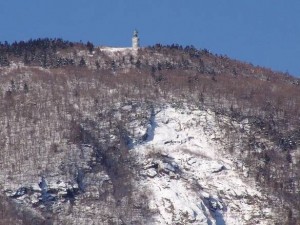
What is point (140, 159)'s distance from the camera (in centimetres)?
18550

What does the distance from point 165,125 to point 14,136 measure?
61.5ft

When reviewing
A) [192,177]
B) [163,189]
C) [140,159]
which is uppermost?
[140,159]

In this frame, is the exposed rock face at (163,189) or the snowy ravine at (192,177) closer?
the exposed rock face at (163,189)

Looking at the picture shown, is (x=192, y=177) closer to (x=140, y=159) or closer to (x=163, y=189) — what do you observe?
(x=163, y=189)

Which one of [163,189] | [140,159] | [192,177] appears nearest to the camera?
[163,189]

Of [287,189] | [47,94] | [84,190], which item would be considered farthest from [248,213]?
[47,94]

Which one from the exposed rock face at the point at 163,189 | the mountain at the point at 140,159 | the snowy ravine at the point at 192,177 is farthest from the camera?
the snowy ravine at the point at 192,177

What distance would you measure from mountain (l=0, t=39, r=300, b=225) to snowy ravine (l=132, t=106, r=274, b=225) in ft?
0.37

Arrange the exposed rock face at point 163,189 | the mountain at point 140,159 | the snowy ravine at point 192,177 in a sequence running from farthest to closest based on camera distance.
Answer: the snowy ravine at point 192,177
the mountain at point 140,159
the exposed rock face at point 163,189

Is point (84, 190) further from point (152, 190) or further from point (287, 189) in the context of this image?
point (287, 189)

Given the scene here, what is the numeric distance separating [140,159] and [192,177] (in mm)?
6648

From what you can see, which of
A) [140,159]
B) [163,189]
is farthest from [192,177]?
[140,159]

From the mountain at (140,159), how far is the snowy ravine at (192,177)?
0.37 ft

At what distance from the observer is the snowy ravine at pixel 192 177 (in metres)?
176
